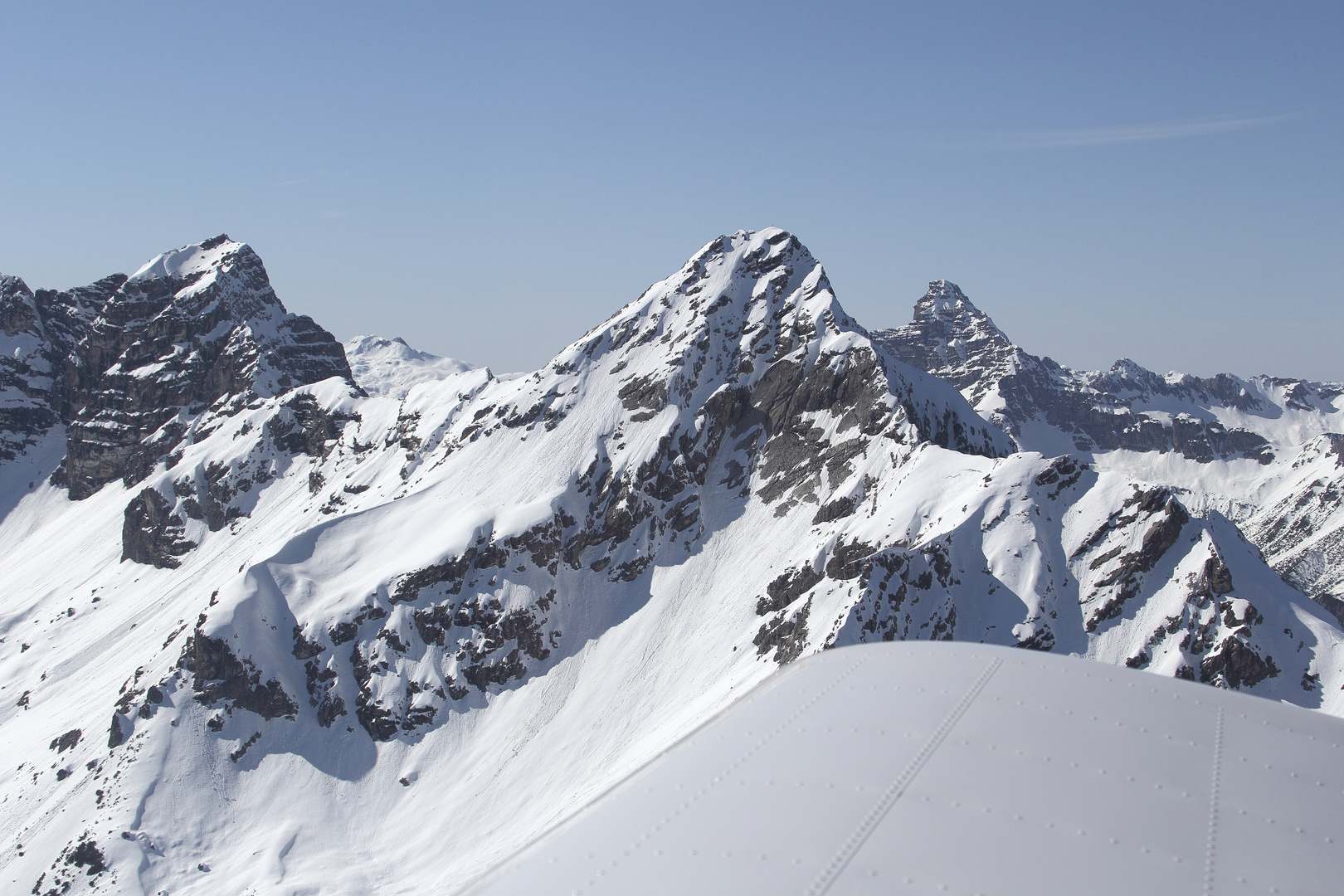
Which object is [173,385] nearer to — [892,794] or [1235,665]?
[1235,665]

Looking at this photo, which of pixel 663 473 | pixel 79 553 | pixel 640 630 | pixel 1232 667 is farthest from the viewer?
pixel 79 553

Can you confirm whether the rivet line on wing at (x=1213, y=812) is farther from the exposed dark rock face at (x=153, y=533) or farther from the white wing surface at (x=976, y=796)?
the exposed dark rock face at (x=153, y=533)

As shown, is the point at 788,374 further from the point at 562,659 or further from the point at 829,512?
the point at 562,659

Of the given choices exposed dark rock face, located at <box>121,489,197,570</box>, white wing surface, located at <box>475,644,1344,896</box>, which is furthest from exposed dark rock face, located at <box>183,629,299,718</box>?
white wing surface, located at <box>475,644,1344,896</box>

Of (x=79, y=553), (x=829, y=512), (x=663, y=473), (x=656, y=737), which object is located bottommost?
(x=656, y=737)

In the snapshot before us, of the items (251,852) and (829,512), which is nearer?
(251,852)

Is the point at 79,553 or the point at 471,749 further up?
the point at 79,553

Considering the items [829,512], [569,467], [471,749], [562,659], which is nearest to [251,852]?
[471,749]

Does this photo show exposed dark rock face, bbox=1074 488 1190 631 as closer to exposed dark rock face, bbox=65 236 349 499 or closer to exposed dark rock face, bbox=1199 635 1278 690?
exposed dark rock face, bbox=1199 635 1278 690

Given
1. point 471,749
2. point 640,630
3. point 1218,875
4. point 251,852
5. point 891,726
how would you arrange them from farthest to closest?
1. point 640,630
2. point 471,749
3. point 251,852
4. point 891,726
5. point 1218,875
